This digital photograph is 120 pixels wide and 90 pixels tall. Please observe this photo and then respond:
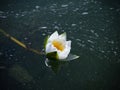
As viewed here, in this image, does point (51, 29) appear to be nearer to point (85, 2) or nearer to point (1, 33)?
point (1, 33)

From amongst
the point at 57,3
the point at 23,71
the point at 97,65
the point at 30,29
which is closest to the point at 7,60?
Result: the point at 23,71

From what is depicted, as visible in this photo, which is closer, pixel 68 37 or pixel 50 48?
pixel 50 48

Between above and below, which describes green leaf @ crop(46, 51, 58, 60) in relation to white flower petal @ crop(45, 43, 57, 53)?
below

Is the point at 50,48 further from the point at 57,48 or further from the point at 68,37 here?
the point at 68,37

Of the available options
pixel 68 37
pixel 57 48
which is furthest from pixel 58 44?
pixel 68 37

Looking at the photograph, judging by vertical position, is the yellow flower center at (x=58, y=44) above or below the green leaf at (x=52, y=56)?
above
